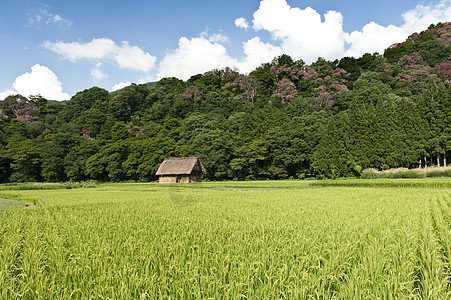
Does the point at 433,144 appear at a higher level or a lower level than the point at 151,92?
lower

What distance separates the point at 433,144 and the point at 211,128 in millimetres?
38636

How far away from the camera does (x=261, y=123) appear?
55.5m

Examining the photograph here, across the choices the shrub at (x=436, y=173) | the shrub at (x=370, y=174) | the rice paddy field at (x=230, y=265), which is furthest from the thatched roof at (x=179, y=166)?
the rice paddy field at (x=230, y=265)

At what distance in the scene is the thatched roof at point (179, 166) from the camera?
44.8 m

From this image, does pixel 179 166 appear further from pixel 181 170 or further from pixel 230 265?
pixel 230 265

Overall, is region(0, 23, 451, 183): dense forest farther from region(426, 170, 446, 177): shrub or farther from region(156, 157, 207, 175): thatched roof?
region(426, 170, 446, 177): shrub

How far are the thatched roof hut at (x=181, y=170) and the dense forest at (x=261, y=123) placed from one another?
392cm

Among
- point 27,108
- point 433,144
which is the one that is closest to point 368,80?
point 433,144

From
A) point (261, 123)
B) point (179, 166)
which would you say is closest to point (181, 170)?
point (179, 166)

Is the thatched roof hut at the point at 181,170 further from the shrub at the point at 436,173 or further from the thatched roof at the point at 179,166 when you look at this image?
the shrub at the point at 436,173

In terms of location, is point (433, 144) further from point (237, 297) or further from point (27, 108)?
point (27, 108)

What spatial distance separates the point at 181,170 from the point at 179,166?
104 centimetres

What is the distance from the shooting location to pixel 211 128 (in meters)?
57.8

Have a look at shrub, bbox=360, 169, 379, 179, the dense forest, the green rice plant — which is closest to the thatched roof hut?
the dense forest
